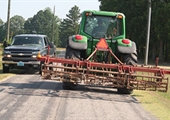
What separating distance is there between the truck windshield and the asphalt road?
5677mm

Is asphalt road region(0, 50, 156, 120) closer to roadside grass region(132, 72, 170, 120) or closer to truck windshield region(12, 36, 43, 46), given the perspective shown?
roadside grass region(132, 72, 170, 120)

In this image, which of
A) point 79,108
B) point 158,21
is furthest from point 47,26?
point 79,108

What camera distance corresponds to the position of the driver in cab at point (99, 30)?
12.4m

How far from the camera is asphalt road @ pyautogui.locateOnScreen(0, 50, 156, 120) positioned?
757 cm

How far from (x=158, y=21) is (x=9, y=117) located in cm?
3167

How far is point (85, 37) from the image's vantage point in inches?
465

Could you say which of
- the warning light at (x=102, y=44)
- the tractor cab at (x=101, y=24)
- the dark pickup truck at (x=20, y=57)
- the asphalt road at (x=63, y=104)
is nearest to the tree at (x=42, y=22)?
the dark pickup truck at (x=20, y=57)

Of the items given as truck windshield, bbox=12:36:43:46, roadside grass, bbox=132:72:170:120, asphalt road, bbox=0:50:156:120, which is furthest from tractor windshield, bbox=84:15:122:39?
truck windshield, bbox=12:36:43:46

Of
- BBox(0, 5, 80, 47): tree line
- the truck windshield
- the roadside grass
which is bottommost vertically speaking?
the roadside grass

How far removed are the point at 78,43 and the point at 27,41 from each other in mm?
6796

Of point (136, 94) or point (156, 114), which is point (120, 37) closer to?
point (136, 94)

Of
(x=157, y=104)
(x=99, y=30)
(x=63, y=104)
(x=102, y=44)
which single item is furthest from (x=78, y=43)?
(x=157, y=104)

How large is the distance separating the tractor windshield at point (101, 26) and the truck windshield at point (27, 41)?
563cm

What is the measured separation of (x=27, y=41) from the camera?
17.7m
